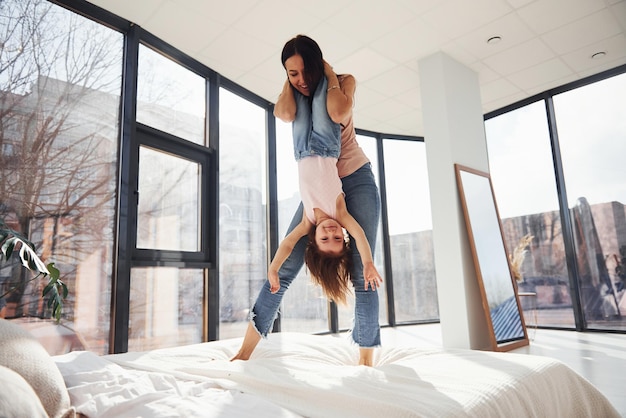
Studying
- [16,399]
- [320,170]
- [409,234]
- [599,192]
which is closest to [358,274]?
[320,170]

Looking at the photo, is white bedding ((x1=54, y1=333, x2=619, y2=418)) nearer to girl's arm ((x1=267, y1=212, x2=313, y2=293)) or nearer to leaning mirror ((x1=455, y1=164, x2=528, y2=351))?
girl's arm ((x1=267, y1=212, x2=313, y2=293))

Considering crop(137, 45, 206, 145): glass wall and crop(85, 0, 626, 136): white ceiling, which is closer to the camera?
crop(85, 0, 626, 136): white ceiling

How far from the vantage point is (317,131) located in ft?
5.21

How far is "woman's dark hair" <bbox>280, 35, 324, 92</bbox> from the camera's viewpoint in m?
1.64

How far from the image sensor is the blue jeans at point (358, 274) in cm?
153

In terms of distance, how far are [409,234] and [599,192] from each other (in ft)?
7.55

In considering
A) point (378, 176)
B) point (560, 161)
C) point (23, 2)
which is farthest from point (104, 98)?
point (560, 161)

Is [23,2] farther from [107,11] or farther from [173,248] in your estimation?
[173,248]

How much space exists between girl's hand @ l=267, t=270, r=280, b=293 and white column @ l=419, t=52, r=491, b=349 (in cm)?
257

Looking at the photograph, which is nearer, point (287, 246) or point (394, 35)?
point (287, 246)

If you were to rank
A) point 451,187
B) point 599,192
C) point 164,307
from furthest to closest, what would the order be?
point 599,192 < point 451,187 < point 164,307

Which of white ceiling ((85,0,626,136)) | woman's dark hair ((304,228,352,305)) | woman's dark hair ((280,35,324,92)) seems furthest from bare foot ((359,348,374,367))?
white ceiling ((85,0,626,136))

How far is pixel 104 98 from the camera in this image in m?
3.11

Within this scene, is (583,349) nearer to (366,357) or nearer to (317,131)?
(366,357)
